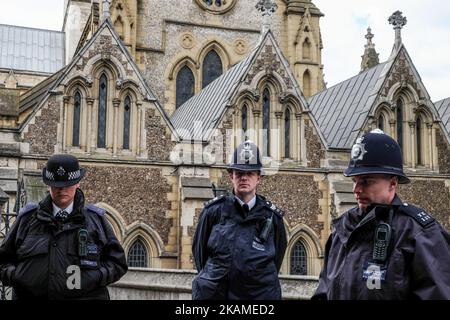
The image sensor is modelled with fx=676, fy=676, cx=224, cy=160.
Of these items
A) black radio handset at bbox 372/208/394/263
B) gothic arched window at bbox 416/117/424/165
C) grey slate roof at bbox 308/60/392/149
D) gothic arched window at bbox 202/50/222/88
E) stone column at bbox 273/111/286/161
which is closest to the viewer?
black radio handset at bbox 372/208/394/263

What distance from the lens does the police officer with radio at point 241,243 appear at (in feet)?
17.2

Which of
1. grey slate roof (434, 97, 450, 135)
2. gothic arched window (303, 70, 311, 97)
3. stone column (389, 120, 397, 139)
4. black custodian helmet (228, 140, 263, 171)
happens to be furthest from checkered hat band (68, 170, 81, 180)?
gothic arched window (303, 70, 311, 97)

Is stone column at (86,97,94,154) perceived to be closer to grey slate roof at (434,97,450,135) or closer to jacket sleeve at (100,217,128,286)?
jacket sleeve at (100,217,128,286)

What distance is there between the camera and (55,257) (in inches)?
187

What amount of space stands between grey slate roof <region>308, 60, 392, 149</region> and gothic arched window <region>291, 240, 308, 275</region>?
269 centimetres

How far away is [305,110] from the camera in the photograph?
672 inches

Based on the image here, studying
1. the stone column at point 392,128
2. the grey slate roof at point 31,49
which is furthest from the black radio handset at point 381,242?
the grey slate roof at point 31,49

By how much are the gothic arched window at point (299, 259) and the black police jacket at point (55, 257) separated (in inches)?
469

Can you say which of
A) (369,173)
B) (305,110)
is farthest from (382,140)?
(305,110)

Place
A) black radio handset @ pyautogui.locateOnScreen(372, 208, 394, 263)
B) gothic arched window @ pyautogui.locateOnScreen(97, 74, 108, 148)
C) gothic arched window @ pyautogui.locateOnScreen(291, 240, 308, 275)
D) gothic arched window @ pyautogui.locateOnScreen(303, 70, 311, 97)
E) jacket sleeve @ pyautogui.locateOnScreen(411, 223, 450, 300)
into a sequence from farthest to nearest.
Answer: gothic arched window @ pyautogui.locateOnScreen(303, 70, 311, 97), gothic arched window @ pyautogui.locateOnScreen(291, 240, 308, 275), gothic arched window @ pyautogui.locateOnScreen(97, 74, 108, 148), black radio handset @ pyautogui.locateOnScreen(372, 208, 394, 263), jacket sleeve @ pyautogui.locateOnScreen(411, 223, 450, 300)

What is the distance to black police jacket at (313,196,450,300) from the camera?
131 inches

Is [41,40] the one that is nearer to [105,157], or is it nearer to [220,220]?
[105,157]

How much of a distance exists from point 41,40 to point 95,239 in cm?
3810

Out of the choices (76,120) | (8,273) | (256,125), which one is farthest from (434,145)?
(8,273)
